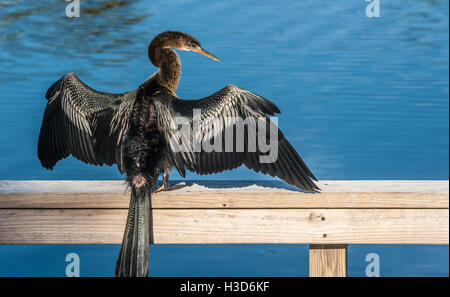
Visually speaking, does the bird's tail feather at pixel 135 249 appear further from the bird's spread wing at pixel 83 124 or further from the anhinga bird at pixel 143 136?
the bird's spread wing at pixel 83 124

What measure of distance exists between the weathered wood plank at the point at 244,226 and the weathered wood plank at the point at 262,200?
0.03 m

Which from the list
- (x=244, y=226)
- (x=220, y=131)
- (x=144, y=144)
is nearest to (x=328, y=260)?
(x=244, y=226)

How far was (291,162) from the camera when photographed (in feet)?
8.66

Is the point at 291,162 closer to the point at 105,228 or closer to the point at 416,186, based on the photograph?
the point at 416,186

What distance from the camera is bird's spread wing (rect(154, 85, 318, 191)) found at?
106 inches

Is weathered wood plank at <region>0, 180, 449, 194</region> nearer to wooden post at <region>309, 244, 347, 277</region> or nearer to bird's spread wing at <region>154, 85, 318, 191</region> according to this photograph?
bird's spread wing at <region>154, 85, 318, 191</region>

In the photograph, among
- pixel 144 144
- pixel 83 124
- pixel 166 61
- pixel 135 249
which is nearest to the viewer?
pixel 135 249

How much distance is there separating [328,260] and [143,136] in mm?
1014

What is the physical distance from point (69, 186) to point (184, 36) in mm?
1097

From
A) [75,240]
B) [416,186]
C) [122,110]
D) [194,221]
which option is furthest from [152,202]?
[416,186]

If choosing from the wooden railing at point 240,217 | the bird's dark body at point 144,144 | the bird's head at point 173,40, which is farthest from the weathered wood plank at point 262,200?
the bird's head at point 173,40

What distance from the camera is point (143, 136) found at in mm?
2766

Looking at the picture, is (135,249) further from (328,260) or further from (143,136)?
(328,260)

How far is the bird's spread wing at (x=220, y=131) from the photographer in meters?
2.68
